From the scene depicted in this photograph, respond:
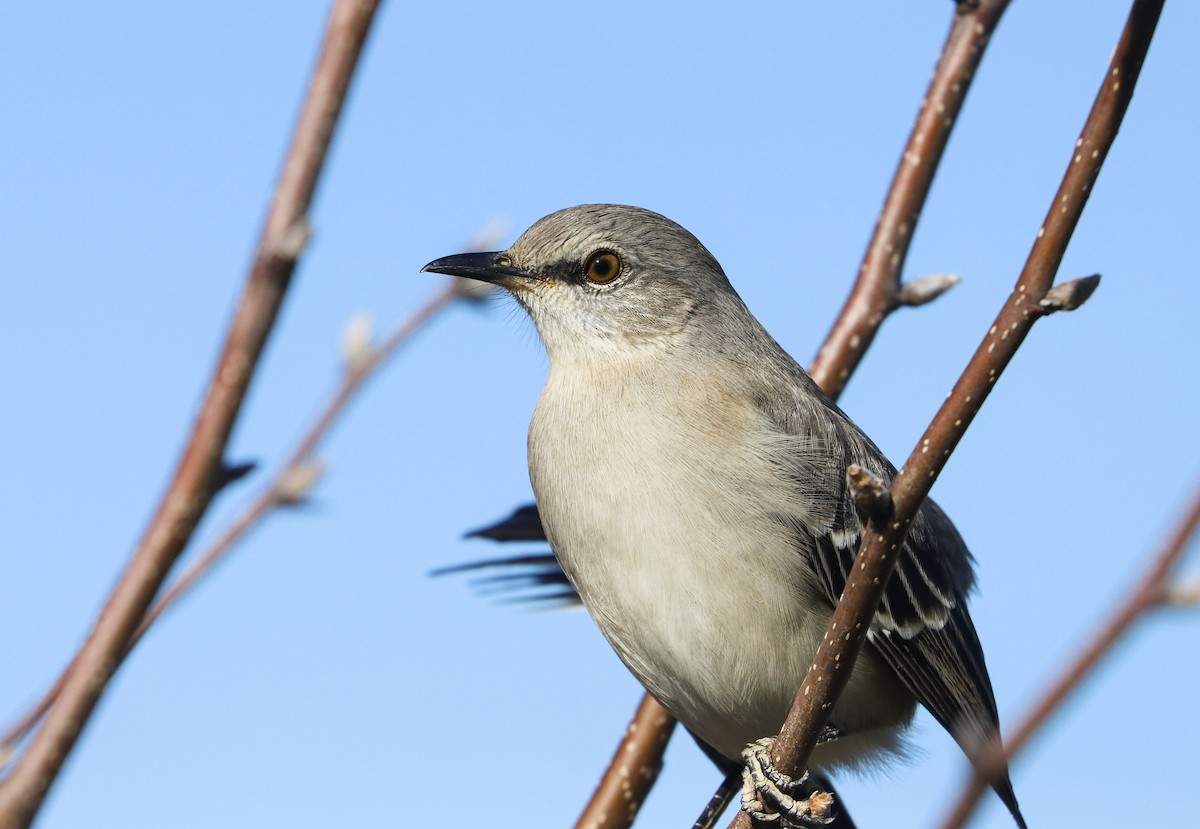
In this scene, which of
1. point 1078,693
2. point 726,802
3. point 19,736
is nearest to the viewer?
point 1078,693

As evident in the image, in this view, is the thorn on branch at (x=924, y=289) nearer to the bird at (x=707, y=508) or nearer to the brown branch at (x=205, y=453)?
the bird at (x=707, y=508)

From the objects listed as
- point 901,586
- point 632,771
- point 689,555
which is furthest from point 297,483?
point 632,771

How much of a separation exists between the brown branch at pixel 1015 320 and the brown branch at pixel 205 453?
1551 millimetres

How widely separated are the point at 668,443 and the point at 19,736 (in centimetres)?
302

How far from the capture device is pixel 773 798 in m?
3.94

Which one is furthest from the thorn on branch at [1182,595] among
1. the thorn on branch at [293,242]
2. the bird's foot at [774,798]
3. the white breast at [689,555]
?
the white breast at [689,555]

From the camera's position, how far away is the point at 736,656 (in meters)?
4.55

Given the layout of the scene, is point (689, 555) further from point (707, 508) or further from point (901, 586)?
point (901, 586)

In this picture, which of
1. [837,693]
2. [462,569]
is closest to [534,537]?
[462,569]

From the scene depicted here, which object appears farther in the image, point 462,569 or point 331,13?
point 462,569

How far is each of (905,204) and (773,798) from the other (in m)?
2.87

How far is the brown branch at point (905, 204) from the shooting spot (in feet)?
17.8

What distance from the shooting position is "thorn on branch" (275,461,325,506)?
1.79m

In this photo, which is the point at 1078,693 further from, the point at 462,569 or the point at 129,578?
the point at 462,569
